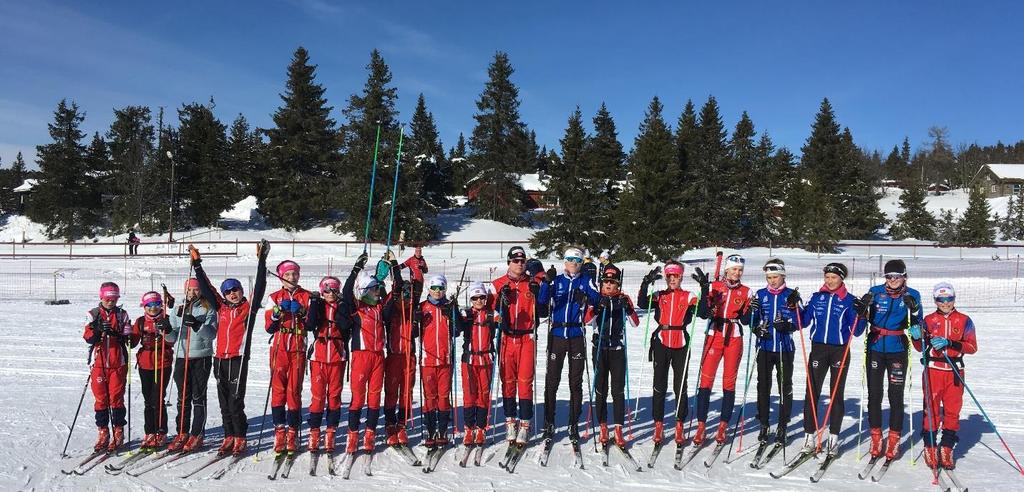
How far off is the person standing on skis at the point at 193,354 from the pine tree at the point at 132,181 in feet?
157

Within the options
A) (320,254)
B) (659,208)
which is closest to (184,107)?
(320,254)

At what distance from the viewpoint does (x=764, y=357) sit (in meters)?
6.91

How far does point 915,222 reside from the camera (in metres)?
56.1

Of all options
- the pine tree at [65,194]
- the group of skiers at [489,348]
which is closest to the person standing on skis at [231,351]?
the group of skiers at [489,348]

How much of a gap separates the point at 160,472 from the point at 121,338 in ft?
4.82

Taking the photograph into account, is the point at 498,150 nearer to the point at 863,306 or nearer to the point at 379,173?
the point at 379,173

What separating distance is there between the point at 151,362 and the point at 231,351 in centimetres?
97

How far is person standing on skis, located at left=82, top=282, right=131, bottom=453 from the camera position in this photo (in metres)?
6.57

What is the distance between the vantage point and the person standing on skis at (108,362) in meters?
6.57

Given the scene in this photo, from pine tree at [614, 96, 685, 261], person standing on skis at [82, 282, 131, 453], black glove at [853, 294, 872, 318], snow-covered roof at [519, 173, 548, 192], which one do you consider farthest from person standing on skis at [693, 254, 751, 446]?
snow-covered roof at [519, 173, 548, 192]

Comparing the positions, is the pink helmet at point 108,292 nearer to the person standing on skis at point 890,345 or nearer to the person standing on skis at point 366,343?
the person standing on skis at point 366,343

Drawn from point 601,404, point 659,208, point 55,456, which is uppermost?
point 659,208

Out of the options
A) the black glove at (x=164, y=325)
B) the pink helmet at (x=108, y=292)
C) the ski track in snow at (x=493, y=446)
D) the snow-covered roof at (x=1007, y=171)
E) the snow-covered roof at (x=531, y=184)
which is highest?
the snow-covered roof at (x=1007, y=171)

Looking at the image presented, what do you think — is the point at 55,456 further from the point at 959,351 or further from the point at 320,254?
the point at 320,254
